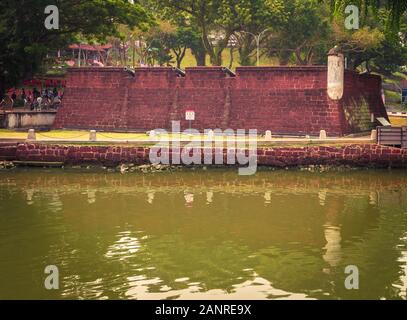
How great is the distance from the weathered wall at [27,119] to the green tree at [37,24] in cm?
170

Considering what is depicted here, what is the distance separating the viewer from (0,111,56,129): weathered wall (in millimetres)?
36562

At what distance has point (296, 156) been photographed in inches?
1165

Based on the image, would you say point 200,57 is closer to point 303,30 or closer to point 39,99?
point 303,30

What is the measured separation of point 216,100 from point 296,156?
322 inches

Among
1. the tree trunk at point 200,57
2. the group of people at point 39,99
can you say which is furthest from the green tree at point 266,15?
the tree trunk at point 200,57

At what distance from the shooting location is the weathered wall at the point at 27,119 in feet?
120

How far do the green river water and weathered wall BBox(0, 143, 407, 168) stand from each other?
260 centimetres

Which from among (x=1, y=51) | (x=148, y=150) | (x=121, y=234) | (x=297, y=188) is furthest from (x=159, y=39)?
(x=121, y=234)

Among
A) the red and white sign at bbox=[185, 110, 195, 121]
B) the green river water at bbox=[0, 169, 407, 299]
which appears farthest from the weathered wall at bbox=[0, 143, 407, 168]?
the red and white sign at bbox=[185, 110, 195, 121]

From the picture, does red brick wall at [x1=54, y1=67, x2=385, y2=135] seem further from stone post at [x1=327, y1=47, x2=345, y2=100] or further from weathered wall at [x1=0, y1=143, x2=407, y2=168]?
weathered wall at [x1=0, y1=143, x2=407, y2=168]

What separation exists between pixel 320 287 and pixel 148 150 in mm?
17789

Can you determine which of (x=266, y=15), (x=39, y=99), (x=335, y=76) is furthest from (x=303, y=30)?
(x=39, y=99)

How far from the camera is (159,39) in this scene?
210 feet
